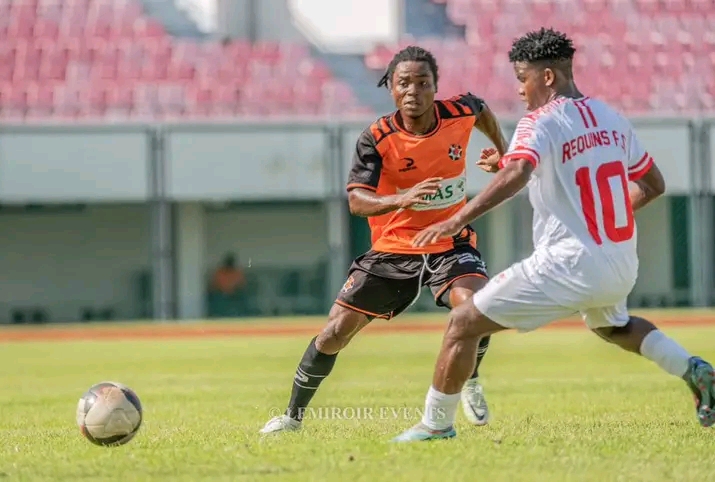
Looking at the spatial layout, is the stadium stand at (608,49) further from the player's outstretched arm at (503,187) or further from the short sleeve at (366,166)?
the player's outstretched arm at (503,187)

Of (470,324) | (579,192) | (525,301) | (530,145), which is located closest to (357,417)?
(470,324)

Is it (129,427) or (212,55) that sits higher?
(212,55)

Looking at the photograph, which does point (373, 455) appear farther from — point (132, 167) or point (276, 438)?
point (132, 167)

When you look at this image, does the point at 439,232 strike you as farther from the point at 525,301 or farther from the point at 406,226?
the point at 406,226

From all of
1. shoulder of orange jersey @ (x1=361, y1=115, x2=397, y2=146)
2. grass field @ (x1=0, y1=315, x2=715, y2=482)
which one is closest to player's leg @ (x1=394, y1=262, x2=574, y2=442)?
grass field @ (x1=0, y1=315, x2=715, y2=482)

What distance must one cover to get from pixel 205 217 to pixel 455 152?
22.1m

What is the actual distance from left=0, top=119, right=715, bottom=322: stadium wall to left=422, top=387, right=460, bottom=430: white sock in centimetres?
2034

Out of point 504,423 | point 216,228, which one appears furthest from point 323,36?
point 504,423

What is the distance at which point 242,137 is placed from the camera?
28.2m

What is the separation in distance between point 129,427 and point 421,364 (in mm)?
8281

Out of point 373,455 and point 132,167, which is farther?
point 132,167

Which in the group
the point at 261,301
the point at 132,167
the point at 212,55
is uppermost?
the point at 212,55

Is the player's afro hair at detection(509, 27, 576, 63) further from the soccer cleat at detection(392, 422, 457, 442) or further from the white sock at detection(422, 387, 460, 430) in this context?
the soccer cleat at detection(392, 422, 457, 442)

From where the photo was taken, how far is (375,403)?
1114 centimetres
